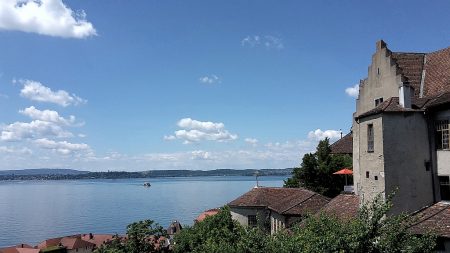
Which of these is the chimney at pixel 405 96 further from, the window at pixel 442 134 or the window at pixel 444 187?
the window at pixel 444 187

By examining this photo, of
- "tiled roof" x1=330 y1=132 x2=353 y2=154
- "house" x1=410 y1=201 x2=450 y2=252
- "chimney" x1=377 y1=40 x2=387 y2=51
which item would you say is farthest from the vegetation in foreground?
"tiled roof" x1=330 y1=132 x2=353 y2=154

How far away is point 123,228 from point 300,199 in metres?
87.8

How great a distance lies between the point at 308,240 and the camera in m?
14.8

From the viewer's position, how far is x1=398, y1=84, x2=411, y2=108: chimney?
2412 centimetres

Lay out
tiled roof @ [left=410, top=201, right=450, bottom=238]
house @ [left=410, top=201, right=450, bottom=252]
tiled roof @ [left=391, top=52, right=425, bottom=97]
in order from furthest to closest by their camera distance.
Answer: tiled roof @ [left=391, top=52, right=425, bottom=97]
tiled roof @ [left=410, top=201, right=450, bottom=238]
house @ [left=410, top=201, right=450, bottom=252]

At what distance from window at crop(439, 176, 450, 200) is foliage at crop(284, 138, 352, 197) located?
24.6 meters

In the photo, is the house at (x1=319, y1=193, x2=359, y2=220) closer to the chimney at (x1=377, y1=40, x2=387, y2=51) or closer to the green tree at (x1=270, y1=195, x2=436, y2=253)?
the chimney at (x1=377, y1=40, x2=387, y2=51)

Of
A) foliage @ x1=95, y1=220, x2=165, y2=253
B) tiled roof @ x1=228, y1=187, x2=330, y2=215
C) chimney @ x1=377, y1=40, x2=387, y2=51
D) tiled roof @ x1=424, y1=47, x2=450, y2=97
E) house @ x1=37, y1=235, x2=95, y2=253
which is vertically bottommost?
house @ x1=37, y1=235, x2=95, y2=253

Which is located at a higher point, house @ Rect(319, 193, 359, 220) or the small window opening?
the small window opening

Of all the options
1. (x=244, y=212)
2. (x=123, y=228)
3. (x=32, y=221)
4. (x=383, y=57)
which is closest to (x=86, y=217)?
(x=32, y=221)

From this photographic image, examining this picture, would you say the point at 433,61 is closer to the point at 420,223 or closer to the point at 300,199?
the point at 420,223

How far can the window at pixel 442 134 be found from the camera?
22969 mm

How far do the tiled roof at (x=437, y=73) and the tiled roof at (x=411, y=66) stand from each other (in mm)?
410

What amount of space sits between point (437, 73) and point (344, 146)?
27.7 meters
